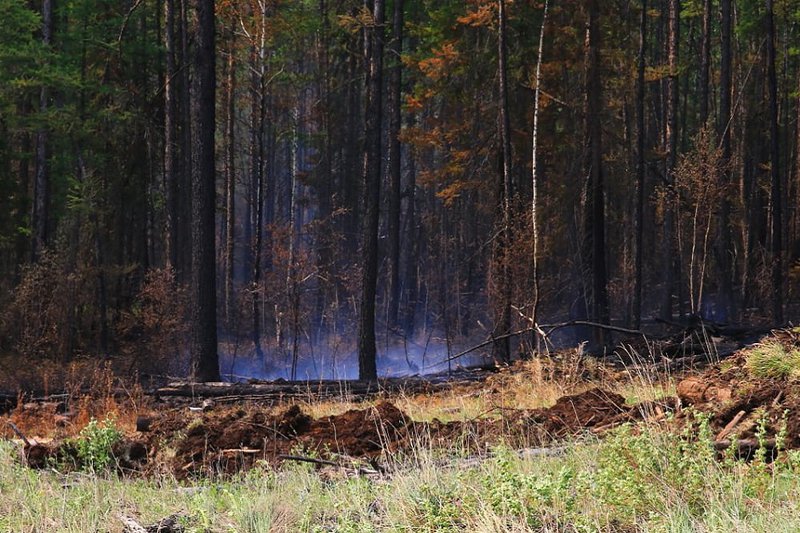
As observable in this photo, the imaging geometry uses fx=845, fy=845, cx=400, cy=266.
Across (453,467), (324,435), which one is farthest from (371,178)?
(453,467)

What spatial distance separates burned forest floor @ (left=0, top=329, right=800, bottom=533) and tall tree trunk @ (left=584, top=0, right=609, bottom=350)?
10.3 metres

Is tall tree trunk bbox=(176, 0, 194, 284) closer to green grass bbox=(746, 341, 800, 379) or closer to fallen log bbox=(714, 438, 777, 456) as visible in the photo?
green grass bbox=(746, 341, 800, 379)

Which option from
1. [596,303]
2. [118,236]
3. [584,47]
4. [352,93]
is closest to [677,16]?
[584,47]

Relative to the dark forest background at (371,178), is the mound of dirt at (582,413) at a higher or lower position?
lower

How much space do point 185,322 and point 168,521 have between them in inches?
653

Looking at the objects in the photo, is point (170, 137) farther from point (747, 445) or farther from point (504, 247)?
point (747, 445)

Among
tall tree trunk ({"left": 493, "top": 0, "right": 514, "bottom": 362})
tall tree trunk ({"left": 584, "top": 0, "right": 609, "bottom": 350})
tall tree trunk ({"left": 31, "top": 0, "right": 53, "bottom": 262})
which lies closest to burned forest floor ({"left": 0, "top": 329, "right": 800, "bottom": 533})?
tall tree trunk ({"left": 493, "top": 0, "right": 514, "bottom": 362})

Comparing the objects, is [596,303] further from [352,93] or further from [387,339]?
[352,93]

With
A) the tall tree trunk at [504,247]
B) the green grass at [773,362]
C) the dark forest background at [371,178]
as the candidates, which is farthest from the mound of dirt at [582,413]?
the tall tree trunk at [504,247]

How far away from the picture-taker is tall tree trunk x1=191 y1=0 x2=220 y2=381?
14977mm

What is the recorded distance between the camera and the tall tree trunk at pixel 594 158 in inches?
790

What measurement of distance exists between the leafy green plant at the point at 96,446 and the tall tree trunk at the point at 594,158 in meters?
14.5

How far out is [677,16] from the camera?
2458 cm

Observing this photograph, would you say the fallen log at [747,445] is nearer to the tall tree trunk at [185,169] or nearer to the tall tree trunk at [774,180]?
the tall tree trunk at [774,180]
